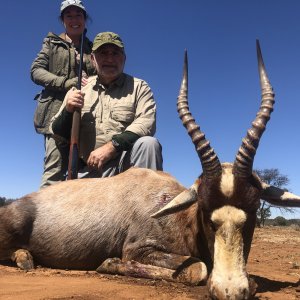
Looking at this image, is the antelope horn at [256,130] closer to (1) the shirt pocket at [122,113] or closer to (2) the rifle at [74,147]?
(1) the shirt pocket at [122,113]

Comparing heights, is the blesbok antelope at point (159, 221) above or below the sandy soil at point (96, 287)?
above

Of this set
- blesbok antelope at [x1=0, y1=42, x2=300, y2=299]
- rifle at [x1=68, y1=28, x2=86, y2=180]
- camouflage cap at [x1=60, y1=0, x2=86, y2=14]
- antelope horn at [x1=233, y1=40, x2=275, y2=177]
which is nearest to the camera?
blesbok antelope at [x1=0, y1=42, x2=300, y2=299]

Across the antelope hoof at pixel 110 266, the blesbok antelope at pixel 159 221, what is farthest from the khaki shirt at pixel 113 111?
the antelope hoof at pixel 110 266

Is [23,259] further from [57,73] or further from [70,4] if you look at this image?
[70,4]

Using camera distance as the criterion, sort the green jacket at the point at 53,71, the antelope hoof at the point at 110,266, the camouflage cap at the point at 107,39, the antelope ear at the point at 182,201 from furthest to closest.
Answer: the green jacket at the point at 53,71
the camouflage cap at the point at 107,39
the antelope hoof at the point at 110,266
the antelope ear at the point at 182,201

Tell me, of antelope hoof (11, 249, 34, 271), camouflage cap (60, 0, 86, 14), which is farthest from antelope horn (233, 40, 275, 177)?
camouflage cap (60, 0, 86, 14)

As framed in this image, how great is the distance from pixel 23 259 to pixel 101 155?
1.84m

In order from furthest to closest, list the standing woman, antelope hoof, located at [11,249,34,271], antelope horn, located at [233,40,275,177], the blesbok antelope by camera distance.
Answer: the standing woman < antelope hoof, located at [11,249,34,271] < antelope horn, located at [233,40,275,177] < the blesbok antelope

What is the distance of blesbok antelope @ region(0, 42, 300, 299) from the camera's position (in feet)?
12.9

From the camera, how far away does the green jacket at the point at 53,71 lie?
7621mm

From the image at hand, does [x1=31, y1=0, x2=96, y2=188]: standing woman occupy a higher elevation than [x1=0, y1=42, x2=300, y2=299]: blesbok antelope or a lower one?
higher

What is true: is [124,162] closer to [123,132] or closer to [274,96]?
[123,132]

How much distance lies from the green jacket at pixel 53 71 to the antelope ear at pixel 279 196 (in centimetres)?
414

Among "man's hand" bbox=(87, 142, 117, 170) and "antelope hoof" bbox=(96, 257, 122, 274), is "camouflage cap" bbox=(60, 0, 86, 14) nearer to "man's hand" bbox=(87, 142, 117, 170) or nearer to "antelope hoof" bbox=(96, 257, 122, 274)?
"man's hand" bbox=(87, 142, 117, 170)
